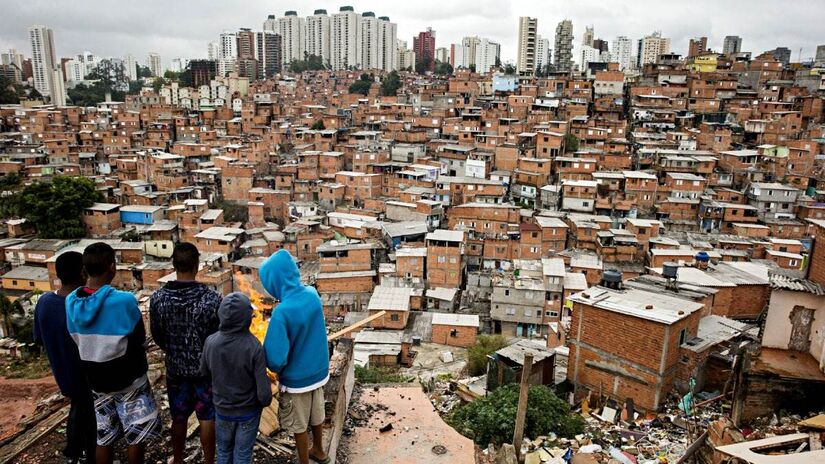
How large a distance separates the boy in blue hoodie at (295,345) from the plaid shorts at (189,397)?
21.0 inches

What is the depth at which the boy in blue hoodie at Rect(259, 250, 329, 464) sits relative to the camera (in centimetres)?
355

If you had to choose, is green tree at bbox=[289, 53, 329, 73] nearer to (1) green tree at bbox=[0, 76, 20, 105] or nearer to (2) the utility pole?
(1) green tree at bbox=[0, 76, 20, 105]

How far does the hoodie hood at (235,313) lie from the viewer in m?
3.28

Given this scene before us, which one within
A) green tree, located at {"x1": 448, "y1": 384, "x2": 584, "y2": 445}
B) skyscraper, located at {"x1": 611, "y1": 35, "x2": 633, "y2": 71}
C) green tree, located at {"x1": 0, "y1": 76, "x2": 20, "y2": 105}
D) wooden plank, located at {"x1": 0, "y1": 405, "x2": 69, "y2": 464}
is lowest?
green tree, located at {"x1": 448, "y1": 384, "x2": 584, "y2": 445}

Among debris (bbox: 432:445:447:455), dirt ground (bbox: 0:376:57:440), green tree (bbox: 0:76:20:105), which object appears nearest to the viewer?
debris (bbox: 432:445:447:455)

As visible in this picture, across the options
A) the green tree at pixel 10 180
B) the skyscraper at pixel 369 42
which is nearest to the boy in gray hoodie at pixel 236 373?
the green tree at pixel 10 180

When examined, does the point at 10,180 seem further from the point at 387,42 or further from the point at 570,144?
the point at 387,42

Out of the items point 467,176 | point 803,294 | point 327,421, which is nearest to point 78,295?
point 327,421

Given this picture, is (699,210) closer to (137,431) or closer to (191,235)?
(191,235)

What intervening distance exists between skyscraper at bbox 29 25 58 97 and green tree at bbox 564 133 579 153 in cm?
7976

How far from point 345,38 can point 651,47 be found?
4958cm

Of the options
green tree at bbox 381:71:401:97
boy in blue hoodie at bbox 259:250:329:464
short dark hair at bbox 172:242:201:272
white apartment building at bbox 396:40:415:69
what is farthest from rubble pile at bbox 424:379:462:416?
white apartment building at bbox 396:40:415:69

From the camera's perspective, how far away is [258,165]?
38.5m

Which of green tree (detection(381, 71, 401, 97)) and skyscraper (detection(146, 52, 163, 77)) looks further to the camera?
skyscraper (detection(146, 52, 163, 77))
